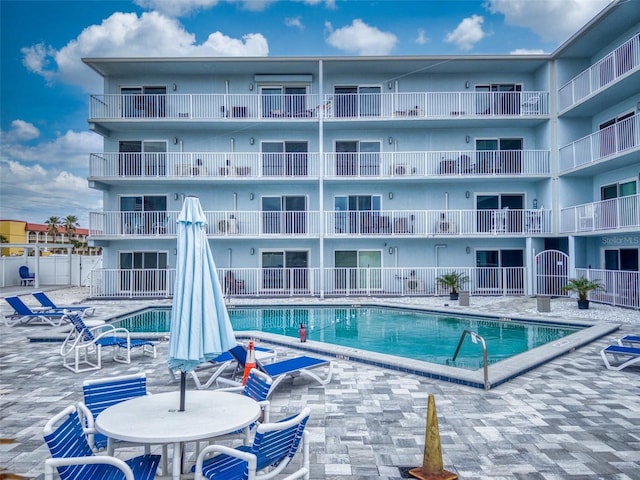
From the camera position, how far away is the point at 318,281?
63.1ft

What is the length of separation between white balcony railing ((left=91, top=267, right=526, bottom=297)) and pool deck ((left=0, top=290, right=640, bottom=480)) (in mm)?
10196

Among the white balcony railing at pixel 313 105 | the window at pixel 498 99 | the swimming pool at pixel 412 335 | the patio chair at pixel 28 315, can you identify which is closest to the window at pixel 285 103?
the white balcony railing at pixel 313 105

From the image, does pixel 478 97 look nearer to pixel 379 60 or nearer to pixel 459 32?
pixel 379 60

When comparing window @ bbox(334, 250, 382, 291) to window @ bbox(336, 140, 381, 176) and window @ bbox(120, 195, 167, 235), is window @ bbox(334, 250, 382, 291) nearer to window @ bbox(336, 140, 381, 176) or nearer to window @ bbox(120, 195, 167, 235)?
window @ bbox(336, 140, 381, 176)

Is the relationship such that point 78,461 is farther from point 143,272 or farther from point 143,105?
point 143,105

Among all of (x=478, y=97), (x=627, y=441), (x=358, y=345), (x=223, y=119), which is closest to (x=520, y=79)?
(x=478, y=97)

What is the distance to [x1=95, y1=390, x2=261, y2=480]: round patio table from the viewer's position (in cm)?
318

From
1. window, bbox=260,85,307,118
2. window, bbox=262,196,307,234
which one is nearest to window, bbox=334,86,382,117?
window, bbox=260,85,307,118

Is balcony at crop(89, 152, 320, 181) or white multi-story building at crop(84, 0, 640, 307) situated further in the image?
balcony at crop(89, 152, 320, 181)

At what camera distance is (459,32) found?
29969 millimetres

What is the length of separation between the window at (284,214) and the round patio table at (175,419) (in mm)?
14788

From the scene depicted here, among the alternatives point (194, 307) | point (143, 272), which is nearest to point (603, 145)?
point (194, 307)

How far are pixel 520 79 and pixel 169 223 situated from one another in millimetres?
17229

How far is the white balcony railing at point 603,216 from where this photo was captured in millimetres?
14109
